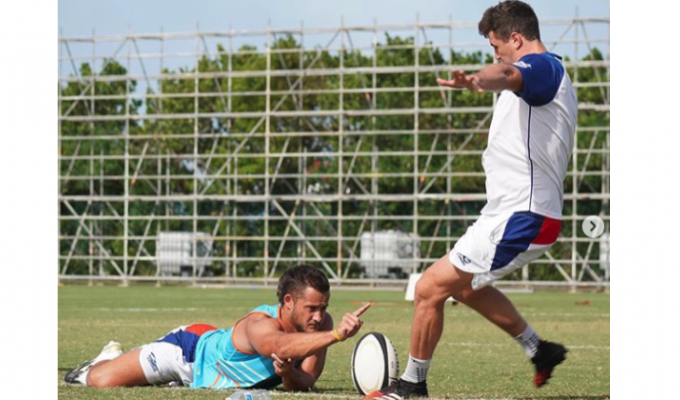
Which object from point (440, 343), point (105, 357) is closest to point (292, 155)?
point (440, 343)

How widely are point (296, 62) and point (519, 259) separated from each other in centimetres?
3286

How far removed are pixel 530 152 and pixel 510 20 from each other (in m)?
0.62

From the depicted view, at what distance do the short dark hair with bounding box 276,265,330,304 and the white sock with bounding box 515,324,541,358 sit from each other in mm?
1038

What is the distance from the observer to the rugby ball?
20.6 ft

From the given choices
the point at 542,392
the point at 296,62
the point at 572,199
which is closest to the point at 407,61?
the point at 296,62

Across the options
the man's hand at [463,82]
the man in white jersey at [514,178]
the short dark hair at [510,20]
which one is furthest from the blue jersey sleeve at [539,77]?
the man's hand at [463,82]

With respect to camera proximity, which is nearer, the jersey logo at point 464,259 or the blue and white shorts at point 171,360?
the jersey logo at point 464,259

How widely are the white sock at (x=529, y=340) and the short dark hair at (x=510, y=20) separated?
5.07ft

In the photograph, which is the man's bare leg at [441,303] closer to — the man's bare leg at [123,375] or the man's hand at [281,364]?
the man's hand at [281,364]

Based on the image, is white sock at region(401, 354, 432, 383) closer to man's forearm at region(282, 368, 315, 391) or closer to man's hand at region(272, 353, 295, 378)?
man's hand at region(272, 353, 295, 378)

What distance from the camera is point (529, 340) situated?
6.30 meters

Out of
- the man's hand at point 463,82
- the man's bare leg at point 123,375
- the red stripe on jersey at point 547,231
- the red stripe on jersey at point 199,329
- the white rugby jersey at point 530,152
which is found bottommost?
the man's bare leg at point 123,375

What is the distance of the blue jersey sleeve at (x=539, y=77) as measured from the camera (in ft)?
18.0
